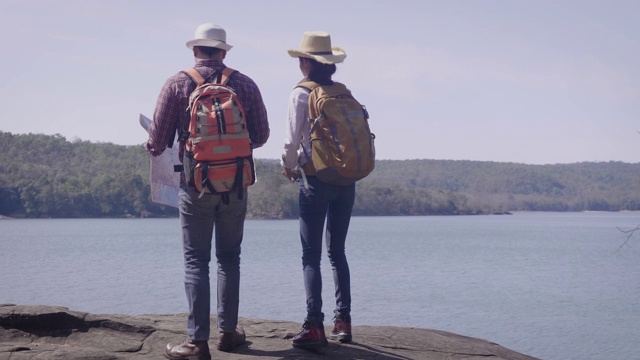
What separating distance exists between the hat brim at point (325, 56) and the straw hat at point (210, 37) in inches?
21.3

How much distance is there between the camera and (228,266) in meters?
5.24

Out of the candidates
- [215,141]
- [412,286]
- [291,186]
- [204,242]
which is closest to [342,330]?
[204,242]

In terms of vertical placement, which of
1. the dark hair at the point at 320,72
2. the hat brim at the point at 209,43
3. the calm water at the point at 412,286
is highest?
the hat brim at the point at 209,43

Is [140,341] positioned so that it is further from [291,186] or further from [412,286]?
[291,186]

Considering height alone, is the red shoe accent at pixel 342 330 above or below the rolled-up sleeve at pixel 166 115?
below

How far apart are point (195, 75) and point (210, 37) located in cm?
24

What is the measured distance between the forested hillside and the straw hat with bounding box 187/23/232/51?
6799 centimetres

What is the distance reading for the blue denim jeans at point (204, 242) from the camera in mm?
5082

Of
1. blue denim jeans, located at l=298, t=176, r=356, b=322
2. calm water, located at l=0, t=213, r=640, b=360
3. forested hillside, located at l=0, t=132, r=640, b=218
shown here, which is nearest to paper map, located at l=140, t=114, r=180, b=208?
blue denim jeans, located at l=298, t=176, r=356, b=322

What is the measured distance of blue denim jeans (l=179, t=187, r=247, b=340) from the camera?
200 inches

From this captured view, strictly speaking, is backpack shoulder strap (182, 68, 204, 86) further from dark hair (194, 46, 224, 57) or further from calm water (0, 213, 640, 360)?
calm water (0, 213, 640, 360)

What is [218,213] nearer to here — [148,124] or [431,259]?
[148,124]

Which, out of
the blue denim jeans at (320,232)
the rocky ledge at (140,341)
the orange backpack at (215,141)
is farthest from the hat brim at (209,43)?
the rocky ledge at (140,341)

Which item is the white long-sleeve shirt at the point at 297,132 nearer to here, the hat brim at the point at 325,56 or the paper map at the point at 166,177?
the hat brim at the point at 325,56
